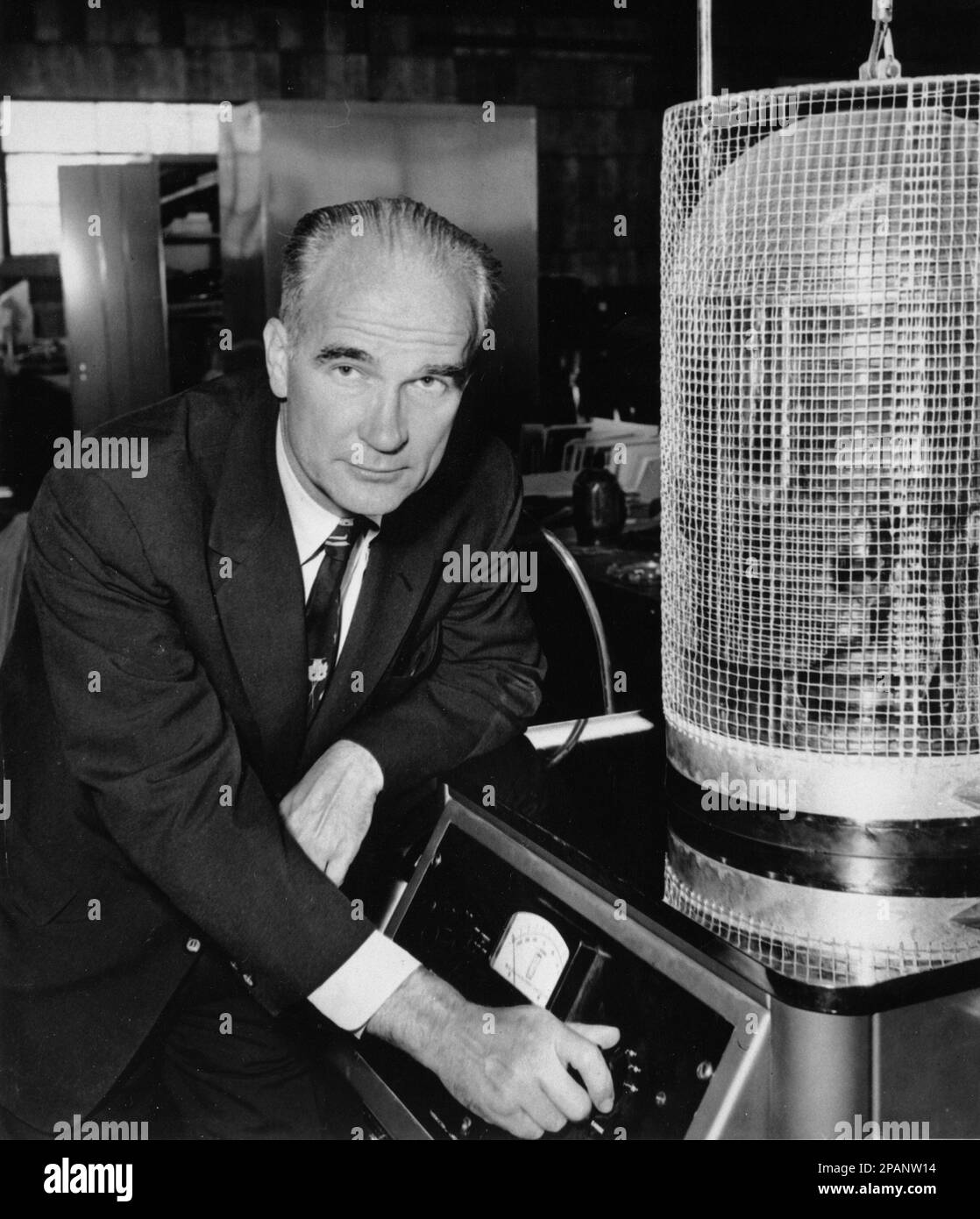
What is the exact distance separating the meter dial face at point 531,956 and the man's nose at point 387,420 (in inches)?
18.0

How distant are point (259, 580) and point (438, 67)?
8805 mm

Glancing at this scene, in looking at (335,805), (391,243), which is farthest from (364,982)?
(391,243)

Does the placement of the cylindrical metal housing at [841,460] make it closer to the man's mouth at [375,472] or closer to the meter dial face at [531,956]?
the meter dial face at [531,956]

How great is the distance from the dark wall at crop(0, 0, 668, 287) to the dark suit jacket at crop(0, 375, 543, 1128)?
652 cm

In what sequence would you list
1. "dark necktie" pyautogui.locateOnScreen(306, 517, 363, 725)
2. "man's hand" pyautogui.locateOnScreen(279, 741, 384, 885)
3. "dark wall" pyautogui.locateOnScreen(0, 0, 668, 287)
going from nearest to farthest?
1. "man's hand" pyautogui.locateOnScreen(279, 741, 384, 885)
2. "dark necktie" pyautogui.locateOnScreen(306, 517, 363, 725)
3. "dark wall" pyautogui.locateOnScreen(0, 0, 668, 287)

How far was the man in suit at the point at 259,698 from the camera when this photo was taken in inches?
43.9

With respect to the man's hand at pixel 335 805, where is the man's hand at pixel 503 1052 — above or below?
below

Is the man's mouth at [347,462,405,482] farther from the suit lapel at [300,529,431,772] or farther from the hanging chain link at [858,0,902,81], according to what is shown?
the hanging chain link at [858,0,902,81]

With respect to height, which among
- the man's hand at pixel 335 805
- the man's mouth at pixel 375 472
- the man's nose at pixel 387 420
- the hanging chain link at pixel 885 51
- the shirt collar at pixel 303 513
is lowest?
the man's hand at pixel 335 805

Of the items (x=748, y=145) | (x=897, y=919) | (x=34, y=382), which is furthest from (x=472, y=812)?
(x=34, y=382)

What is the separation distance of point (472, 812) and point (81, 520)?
0.45 metres

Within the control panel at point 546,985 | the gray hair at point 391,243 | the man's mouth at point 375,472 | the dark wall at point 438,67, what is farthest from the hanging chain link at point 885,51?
the dark wall at point 438,67

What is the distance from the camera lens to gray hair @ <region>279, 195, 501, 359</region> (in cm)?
119

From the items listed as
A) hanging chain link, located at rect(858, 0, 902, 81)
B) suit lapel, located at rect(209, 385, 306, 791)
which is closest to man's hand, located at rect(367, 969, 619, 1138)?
suit lapel, located at rect(209, 385, 306, 791)
